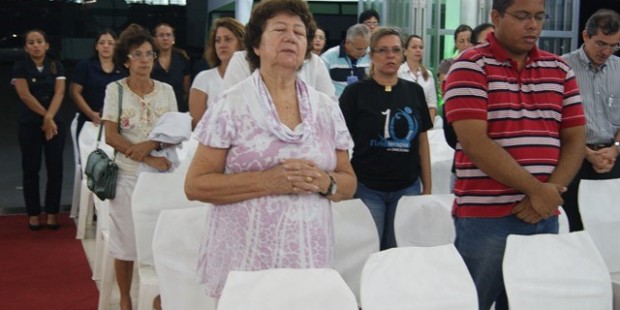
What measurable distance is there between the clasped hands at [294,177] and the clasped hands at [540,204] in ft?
2.32

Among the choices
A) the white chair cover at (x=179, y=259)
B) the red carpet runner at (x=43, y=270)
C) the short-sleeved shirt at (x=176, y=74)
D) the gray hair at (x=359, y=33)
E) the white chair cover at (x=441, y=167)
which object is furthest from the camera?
the short-sleeved shirt at (x=176, y=74)

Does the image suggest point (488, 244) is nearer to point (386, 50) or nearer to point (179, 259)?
point (179, 259)

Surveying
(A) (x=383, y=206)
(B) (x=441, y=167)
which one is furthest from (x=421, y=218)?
(B) (x=441, y=167)

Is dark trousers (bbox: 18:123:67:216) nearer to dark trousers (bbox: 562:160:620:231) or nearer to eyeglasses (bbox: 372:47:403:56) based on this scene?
eyeglasses (bbox: 372:47:403:56)

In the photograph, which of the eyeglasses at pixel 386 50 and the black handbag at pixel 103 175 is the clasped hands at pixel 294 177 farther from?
the black handbag at pixel 103 175

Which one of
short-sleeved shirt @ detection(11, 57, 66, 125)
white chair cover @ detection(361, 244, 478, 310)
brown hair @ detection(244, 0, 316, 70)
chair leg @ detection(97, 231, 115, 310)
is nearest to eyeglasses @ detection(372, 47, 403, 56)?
brown hair @ detection(244, 0, 316, 70)

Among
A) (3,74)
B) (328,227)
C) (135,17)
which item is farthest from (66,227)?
(3,74)

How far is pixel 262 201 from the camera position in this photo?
8.12 feet

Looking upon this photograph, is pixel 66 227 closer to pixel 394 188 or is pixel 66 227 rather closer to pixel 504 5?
pixel 394 188

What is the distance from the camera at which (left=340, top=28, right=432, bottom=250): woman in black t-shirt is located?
13.0 ft

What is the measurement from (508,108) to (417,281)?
633mm

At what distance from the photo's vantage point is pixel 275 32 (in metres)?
2.54

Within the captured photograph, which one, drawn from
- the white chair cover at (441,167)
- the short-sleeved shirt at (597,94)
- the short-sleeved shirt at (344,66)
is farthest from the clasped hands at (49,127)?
the short-sleeved shirt at (597,94)

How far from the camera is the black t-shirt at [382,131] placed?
396cm
